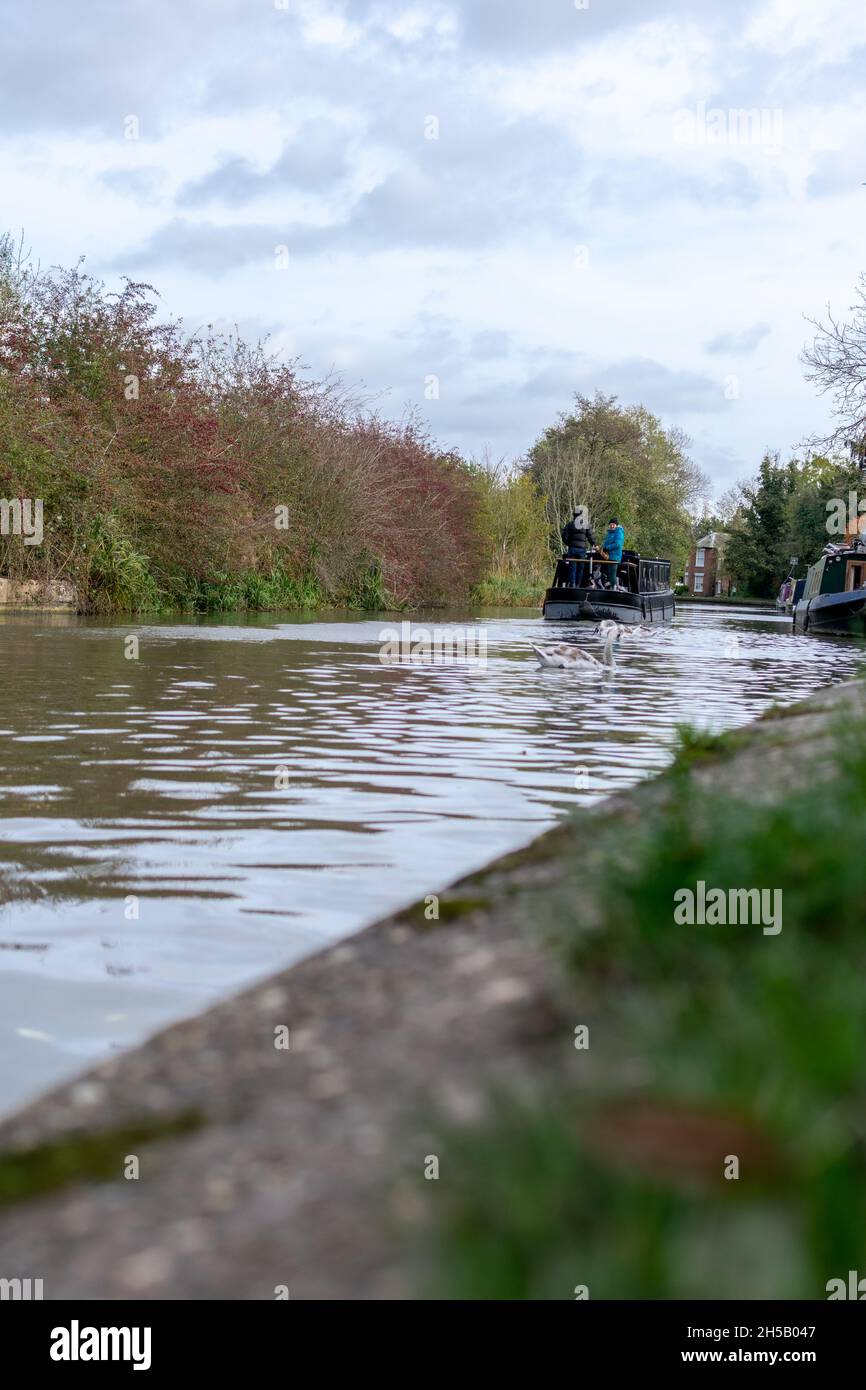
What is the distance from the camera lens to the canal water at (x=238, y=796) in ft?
16.3

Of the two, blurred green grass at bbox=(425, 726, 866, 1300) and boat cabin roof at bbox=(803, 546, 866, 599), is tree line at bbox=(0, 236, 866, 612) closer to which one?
boat cabin roof at bbox=(803, 546, 866, 599)

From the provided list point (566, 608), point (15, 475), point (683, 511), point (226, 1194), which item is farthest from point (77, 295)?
point (683, 511)

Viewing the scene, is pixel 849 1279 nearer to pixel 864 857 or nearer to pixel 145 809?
pixel 864 857

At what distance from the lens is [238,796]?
8.47 m

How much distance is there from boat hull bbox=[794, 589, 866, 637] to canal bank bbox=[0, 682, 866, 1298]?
103 feet

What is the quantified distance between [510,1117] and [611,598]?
3444 cm

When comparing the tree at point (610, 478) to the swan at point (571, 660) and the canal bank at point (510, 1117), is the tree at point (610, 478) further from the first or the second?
Result: the canal bank at point (510, 1117)

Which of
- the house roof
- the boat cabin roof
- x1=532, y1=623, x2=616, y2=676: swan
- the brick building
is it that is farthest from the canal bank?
Result: the house roof

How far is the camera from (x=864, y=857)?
3.26 m

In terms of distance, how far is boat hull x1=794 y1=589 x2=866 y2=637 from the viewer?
34.7m

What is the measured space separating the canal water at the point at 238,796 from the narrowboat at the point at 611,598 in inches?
644

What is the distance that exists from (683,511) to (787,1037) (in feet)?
292

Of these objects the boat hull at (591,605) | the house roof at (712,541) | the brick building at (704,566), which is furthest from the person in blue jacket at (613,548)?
the house roof at (712,541)

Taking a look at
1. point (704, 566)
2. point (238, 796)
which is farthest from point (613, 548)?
point (704, 566)
